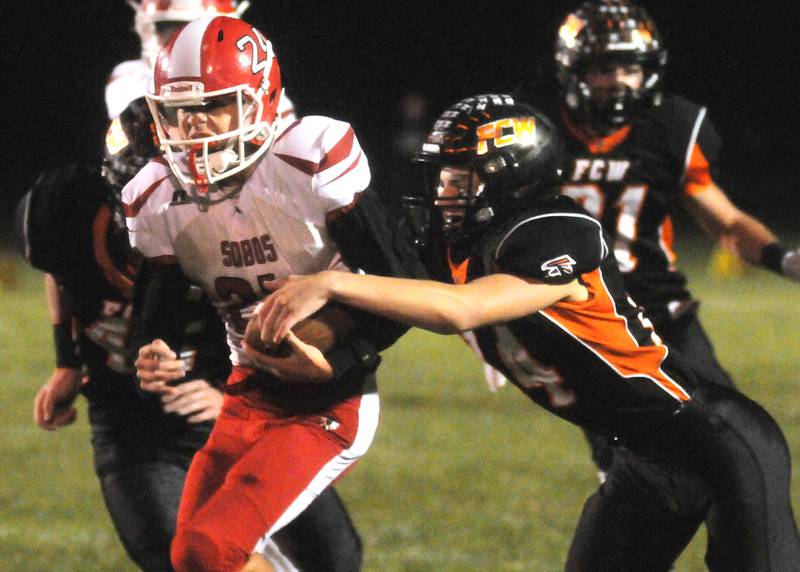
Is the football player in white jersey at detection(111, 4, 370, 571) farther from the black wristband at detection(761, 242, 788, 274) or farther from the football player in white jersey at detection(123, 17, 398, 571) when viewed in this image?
the black wristband at detection(761, 242, 788, 274)

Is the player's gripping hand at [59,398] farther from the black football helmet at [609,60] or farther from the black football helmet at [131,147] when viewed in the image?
the black football helmet at [609,60]

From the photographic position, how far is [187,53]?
3.07 metres

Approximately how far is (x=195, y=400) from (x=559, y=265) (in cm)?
108

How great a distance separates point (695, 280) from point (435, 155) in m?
9.70

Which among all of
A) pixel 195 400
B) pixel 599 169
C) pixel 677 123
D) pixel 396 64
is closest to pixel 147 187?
pixel 195 400

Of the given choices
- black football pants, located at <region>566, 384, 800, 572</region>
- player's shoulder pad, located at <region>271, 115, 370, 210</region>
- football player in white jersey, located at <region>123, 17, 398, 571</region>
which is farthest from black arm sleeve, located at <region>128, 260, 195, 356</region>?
black football pants, located at <region>566, 384, 800, 572</region>

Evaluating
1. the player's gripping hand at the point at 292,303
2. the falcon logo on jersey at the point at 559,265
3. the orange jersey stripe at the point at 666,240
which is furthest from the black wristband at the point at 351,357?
the orange jersey stripe at the point at 666,240

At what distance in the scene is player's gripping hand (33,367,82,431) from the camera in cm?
401

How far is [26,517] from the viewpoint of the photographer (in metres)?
5.43

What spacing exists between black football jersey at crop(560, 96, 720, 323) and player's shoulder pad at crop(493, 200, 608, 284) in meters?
1.29

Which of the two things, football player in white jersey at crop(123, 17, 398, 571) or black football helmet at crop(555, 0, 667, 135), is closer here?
football player in white jersey at crop(123, 17, 398, 571)

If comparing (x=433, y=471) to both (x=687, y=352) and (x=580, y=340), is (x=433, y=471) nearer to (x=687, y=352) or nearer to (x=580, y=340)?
(x=687, y=352)

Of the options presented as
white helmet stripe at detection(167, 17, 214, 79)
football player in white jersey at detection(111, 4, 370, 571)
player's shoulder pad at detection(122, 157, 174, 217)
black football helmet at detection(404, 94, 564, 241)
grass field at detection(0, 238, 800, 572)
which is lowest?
grass field at detection(0, 238, 800, 572)

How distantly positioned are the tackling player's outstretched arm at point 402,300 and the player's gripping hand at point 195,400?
800mm
